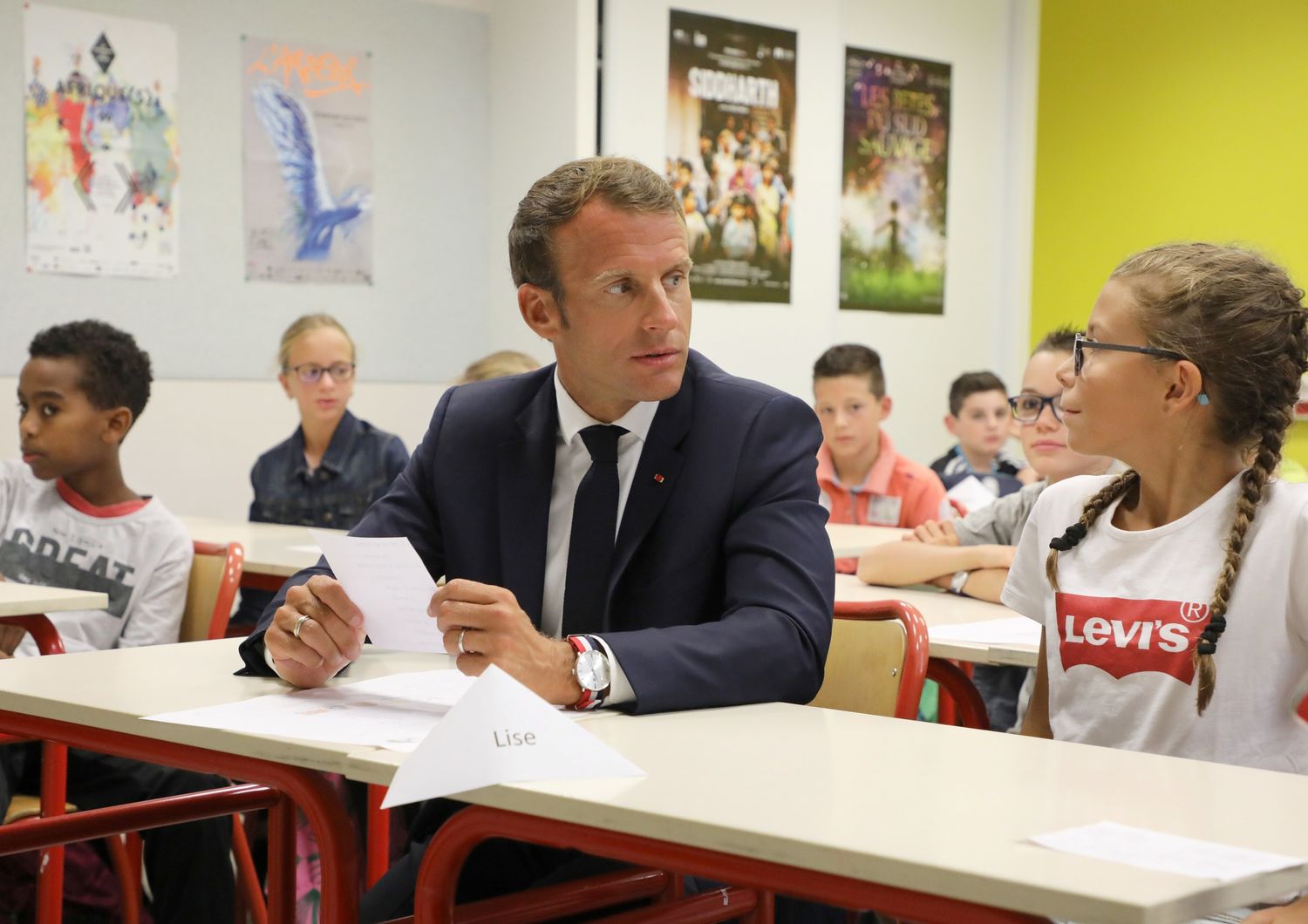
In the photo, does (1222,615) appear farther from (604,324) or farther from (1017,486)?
(1017,486)

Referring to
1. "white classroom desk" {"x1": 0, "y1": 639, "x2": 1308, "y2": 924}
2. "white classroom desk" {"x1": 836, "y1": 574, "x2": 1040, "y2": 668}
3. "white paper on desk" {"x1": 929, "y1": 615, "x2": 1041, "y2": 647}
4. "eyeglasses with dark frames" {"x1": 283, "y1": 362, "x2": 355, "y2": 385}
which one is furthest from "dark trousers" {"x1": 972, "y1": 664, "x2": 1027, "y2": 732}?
"eyeglasses with dark frames" {"x1": 283, "y1": 362, "x2": 355, "y2": 385}

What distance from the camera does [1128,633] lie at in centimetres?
174

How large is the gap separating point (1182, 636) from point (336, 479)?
3208mm

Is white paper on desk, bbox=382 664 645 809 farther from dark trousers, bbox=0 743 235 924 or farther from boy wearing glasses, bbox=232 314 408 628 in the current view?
boy wearing glasses, bbox=232 314 408 628

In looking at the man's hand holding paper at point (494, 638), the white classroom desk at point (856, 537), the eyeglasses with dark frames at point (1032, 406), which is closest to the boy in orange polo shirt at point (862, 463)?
the white classroom desk at point (856, 537)

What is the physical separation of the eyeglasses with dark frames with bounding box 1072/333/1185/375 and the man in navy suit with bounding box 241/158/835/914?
33 centimetres

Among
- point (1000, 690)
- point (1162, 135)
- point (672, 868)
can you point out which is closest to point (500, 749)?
point (672, 868)

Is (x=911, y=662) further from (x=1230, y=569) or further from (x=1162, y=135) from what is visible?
(x=1162, y=135)

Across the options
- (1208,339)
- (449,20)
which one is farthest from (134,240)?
(1208,339)

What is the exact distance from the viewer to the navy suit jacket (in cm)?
156

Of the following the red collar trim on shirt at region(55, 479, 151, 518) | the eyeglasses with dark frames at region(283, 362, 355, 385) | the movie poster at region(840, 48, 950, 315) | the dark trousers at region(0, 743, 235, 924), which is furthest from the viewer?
the movie poster at region(840, 48, 950, 315)

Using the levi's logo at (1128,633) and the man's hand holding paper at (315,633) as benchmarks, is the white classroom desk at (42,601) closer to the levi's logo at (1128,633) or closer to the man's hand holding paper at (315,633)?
the man's hand holding paper at (315,633)

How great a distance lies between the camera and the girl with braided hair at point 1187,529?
5.47 ft

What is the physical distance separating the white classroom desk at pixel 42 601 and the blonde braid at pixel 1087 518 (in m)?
1.65
